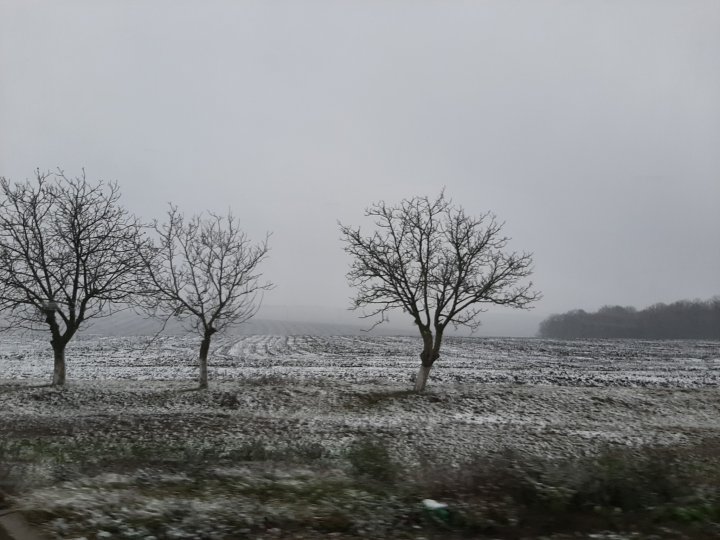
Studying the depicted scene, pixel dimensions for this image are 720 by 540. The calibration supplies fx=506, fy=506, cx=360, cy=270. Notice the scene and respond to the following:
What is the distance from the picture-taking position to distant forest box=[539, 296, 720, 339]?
303ft

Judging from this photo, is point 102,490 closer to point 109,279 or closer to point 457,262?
point 109,279

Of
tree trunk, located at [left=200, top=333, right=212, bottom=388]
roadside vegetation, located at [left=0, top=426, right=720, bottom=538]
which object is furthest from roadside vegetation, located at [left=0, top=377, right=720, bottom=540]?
tree trunk, located at [left=200, top=333, right=212, bottom=388]

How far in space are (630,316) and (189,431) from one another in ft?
354

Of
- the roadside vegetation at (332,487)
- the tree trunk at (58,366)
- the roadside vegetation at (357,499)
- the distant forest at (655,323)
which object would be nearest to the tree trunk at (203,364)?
the tree trunk at (58,366)

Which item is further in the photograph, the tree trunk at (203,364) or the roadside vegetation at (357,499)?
the tree trunk at (203,364)

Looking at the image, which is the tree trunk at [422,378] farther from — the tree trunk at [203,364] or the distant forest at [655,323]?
the distant forest at [655,323]

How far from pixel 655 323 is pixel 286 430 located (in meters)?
99.9

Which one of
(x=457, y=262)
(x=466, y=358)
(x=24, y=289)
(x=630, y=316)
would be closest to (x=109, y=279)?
(x=24, y=289)

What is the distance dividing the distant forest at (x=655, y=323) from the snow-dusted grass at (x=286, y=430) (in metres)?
70.4

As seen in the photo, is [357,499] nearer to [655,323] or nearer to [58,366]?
[58,366]

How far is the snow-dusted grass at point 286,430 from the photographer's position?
5.43 meters

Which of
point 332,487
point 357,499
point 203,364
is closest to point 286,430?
point 203,364

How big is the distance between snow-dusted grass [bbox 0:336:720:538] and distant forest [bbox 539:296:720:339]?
70.4 m

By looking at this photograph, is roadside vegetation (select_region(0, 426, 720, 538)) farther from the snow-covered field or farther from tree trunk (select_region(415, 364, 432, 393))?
tree trunk (select_region(415, 364, 432, 393))
